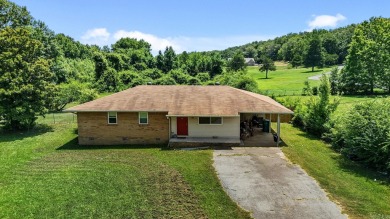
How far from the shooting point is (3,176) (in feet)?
47.9

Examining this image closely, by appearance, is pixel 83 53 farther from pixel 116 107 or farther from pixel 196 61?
pixel 116 107

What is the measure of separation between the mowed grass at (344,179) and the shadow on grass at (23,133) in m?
17.9

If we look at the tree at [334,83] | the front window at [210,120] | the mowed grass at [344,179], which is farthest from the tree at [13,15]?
the tree at [334,83]

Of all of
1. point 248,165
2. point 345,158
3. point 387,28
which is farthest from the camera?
point 387,28

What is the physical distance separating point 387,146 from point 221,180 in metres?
7.53

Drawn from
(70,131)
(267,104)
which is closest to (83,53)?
(70,131)

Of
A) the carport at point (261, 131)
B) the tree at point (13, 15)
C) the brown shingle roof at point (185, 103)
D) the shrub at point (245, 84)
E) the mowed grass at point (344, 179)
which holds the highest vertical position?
the tree at point (13, 15)

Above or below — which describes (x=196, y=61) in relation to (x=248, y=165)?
above

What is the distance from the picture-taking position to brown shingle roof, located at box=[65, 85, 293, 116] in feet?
64.8

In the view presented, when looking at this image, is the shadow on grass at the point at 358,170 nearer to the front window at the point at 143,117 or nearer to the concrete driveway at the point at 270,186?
the concrete driveway at the point at 270,186

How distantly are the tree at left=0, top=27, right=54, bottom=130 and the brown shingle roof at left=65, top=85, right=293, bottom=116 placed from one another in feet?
17.1

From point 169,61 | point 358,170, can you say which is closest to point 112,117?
point 358,170

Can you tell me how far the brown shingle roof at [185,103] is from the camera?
19766 mm

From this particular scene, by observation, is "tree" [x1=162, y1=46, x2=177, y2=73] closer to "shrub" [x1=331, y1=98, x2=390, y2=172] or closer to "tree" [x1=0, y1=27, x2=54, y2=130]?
"tree" [x1=0, y1=27, x2=54, y2=130]
